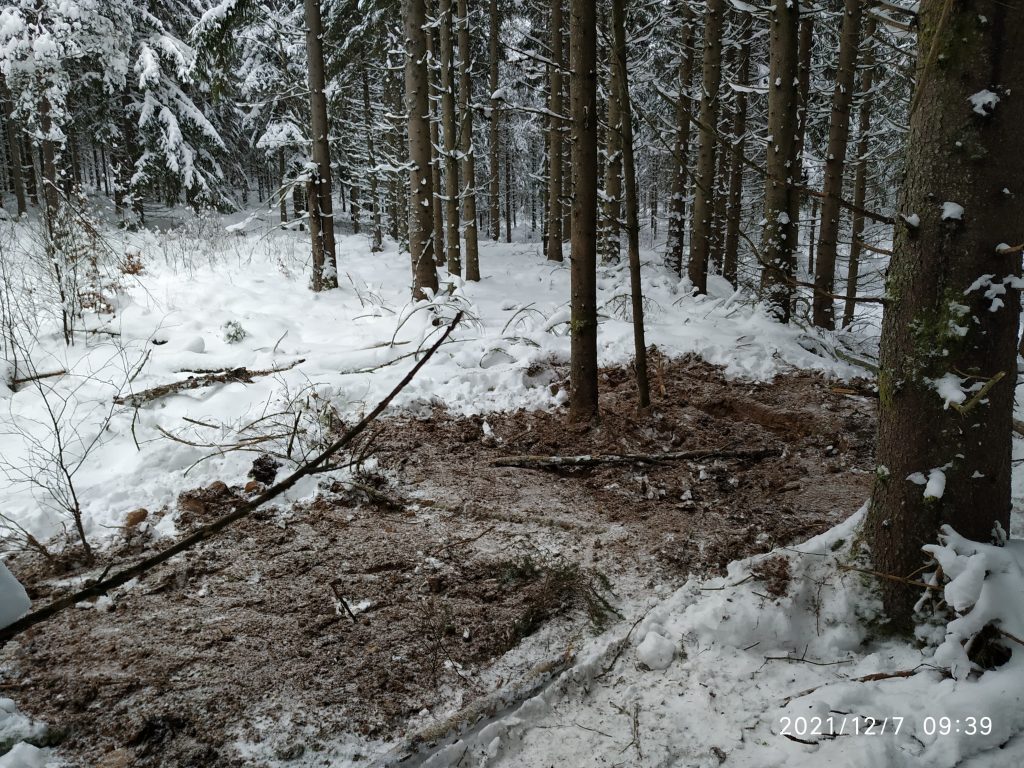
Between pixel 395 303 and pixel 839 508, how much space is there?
8.22 metres

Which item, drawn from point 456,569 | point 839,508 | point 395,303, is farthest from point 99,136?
point 839,508

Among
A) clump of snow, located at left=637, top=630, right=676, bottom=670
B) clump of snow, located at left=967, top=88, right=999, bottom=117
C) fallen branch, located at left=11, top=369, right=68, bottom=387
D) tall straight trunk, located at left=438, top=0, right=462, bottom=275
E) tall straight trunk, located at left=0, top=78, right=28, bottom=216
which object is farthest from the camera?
tall straight trunk, located at left=0, top=78, right=28, bottom=216

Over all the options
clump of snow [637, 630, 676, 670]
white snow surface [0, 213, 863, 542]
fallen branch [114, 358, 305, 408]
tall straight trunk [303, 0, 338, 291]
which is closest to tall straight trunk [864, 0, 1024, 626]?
clump of snow [637, 630, 676, 670]

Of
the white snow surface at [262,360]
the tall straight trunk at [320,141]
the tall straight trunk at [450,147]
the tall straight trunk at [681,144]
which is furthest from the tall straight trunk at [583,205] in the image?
the tall straight trunk at [681,144]

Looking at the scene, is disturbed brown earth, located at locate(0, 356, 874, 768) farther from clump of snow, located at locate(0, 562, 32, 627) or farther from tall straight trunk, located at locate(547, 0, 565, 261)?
tall straight trunk, located at locate(547, 0, 565, 261)

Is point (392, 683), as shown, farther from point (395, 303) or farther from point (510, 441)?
point (395, 303)

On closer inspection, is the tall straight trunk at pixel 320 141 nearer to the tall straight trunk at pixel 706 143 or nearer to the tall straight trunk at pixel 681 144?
the tall straight trunk at pixel 706 143

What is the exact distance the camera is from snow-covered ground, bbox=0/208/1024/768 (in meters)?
1.89

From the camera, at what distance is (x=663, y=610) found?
2.64 m

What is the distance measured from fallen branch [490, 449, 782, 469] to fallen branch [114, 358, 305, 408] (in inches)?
107

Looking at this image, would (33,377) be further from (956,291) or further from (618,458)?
(956,291)

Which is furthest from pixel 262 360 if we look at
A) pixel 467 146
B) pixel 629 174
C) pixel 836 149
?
pixel 836 149

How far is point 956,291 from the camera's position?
2.00m

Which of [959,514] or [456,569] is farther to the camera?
[456,569]
